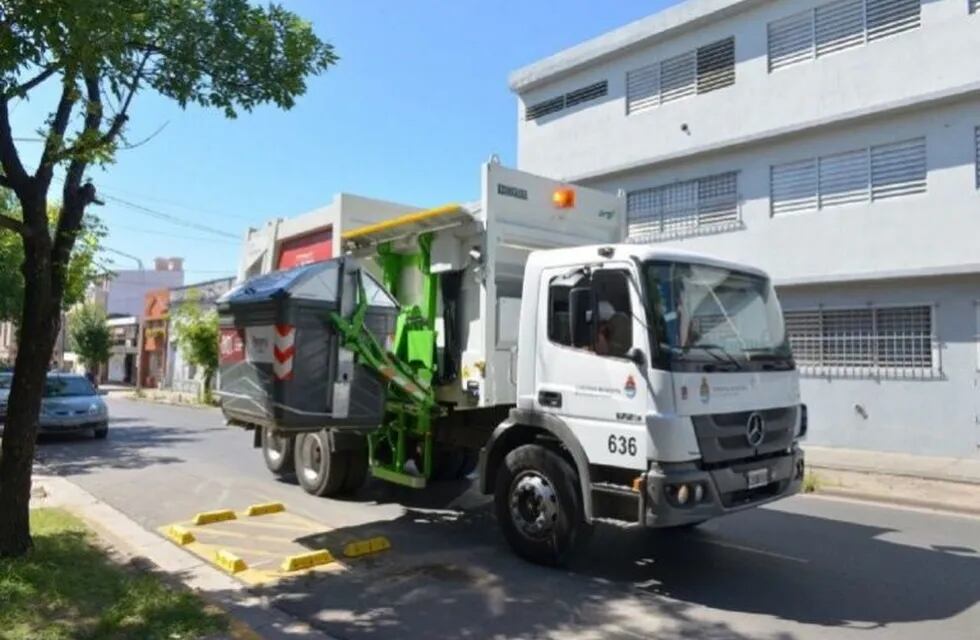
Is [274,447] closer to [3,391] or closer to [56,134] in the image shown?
[56,134]

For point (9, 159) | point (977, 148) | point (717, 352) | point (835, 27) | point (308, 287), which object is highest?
point (835, 27)

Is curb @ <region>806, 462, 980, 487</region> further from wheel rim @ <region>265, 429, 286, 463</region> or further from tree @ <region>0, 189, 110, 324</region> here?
tree @ <region>0, 189, 110, 324</region>

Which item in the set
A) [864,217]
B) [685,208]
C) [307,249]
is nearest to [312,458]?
[307,249]

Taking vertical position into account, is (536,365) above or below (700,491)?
above

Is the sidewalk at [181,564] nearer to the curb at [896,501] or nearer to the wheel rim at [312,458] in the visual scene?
the wheel rim at [312,458]

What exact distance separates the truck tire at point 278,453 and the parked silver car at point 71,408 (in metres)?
7.15

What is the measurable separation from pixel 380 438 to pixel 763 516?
4.44m

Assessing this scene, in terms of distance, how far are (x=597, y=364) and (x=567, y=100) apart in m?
15.4

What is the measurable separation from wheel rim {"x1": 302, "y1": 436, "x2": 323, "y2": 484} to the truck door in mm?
3788

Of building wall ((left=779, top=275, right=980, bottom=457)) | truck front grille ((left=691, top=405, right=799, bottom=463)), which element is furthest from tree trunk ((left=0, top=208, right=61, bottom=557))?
building wall ((left=779, top=275, right=980, bottom=457))

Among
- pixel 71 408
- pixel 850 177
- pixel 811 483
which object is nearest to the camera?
pixel 811 483

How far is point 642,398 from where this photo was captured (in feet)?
17.9

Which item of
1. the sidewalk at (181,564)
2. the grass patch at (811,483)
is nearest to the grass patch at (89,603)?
the sidewalk at (181,564)

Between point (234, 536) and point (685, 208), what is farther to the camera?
point (685, 208)
